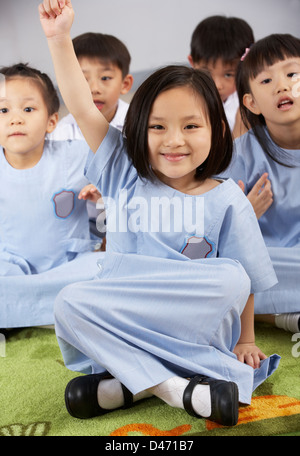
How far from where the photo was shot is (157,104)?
816mm

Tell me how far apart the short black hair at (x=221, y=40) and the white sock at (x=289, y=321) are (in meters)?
0.71

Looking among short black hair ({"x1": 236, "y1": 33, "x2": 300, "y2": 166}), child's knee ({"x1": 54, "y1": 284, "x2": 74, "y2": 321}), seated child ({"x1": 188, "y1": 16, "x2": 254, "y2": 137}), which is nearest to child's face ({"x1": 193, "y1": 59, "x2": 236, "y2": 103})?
seated child ({"x1": 188, "y1": 16, "x2": 254, "y2": 137})

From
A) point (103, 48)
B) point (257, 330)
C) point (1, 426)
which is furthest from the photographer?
point (103, 48)

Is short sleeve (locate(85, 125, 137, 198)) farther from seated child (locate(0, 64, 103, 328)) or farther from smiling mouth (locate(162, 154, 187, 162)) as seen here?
seated child (locate(0, 64, 103, 328))

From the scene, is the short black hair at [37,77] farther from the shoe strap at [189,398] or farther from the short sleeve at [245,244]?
the shoe strap at [189,398]

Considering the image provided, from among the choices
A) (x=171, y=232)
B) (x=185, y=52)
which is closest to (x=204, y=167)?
(x=171, y=232)

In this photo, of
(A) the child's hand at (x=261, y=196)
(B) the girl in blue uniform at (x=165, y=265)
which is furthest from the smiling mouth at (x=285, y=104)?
A: (B) the girl in blue uniform at (x=165, y=265)

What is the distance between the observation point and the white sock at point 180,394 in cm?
69

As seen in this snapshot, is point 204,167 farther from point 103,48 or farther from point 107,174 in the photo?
point 103,48

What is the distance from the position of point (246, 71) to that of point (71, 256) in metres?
0.50

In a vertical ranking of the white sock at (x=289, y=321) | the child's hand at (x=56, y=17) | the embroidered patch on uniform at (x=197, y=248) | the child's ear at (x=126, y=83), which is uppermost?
the child's hand at (x=56, y=17)

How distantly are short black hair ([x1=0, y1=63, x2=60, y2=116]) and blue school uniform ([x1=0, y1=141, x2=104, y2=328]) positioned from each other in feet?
0.28

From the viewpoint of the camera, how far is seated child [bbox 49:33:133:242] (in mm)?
1334

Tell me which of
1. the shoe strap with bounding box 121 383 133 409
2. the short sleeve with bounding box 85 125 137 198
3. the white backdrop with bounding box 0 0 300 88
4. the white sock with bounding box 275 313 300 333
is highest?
the white backdrop with bounding box 0 0 300 88
